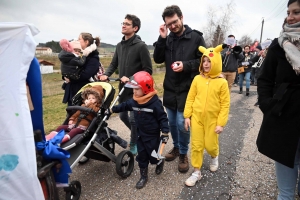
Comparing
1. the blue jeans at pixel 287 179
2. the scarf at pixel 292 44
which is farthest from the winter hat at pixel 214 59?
the blue jeans at pixel 287 179

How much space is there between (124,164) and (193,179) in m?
0.92

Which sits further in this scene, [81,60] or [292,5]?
[81,60]

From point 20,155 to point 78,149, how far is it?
2.87 ft

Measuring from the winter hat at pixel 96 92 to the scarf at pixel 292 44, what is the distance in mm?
2188

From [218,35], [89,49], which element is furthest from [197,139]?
[218,35]

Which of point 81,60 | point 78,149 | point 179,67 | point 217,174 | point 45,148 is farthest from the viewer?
point 81,60

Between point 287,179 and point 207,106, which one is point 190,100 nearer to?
point 207,106

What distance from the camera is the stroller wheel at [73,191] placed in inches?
87.7

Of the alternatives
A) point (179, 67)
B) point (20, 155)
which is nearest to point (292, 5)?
point (179, 67)

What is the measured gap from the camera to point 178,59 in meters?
2.79

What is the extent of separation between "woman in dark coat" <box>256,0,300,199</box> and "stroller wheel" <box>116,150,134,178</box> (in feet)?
5.37

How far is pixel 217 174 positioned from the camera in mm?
2812

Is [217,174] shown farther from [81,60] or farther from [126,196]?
[81,60]

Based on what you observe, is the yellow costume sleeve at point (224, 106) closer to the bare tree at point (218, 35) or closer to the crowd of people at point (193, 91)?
the crowd of people at point (193, 91)
